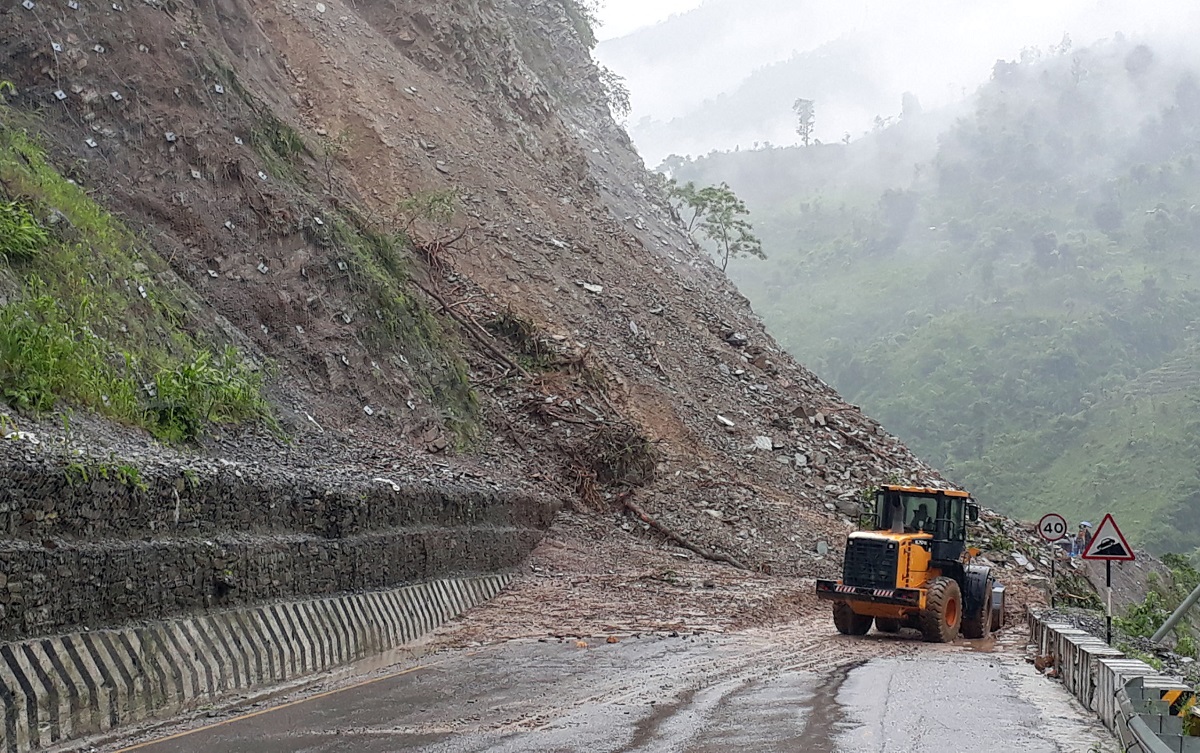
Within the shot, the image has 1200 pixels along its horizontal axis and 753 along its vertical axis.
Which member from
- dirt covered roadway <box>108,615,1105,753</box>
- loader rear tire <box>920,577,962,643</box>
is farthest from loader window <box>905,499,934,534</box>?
dirt covered roadway <box>108,615,1105,753</box>

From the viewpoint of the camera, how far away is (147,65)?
22547mm

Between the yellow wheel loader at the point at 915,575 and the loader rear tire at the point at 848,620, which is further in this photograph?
the loader rear tire at the point at 848,620

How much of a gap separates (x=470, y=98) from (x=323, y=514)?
25.2 meters

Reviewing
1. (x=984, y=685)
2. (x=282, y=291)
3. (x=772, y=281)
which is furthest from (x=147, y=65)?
(x=772, y=281)

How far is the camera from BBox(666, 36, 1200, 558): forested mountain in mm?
81375

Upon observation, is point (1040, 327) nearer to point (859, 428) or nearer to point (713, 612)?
point (859, 428)

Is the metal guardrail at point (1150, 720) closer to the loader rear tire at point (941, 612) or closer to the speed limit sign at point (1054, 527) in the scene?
the loader rear tire at point (941, 612)

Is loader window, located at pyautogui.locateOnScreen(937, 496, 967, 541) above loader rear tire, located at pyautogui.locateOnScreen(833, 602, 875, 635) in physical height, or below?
above

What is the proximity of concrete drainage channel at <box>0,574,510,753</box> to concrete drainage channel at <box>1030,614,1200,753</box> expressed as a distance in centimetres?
709

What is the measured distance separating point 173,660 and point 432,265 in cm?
1981

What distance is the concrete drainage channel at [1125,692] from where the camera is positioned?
21.9 ft

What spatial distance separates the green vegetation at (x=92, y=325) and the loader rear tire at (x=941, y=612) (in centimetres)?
960

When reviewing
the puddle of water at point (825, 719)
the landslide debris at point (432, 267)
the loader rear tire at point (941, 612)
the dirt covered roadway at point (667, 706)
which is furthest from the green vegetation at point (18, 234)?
the loader rear tire at point (941, 612)

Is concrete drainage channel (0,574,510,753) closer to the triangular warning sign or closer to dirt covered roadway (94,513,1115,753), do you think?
dirt covered roadway (94,513,1115,753)
